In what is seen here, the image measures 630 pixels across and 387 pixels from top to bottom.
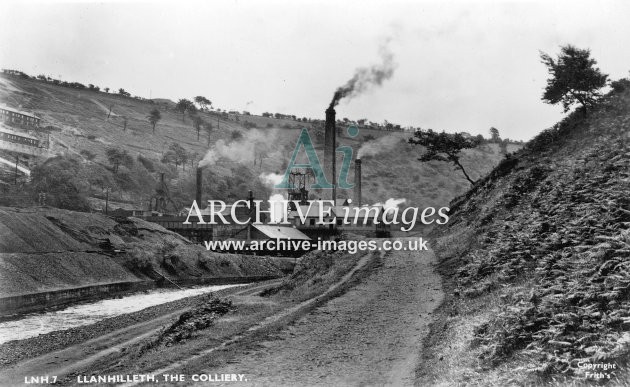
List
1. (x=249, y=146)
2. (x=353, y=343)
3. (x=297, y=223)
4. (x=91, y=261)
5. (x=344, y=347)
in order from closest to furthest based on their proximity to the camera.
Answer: (x=344, y=347)
(x=353, y=343)
(x=91, y=261)
(x=297, y=223)
(x=249, y=146)

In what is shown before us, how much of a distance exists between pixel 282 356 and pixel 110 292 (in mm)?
28575

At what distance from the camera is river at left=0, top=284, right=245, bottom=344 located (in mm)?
23391

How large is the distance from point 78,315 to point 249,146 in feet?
359

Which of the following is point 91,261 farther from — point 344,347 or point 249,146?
point 249,146

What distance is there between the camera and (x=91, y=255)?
39875 mm

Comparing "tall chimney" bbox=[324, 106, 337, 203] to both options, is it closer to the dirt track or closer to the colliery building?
the dirt track

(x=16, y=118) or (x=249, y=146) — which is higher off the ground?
(x=249, y=146)

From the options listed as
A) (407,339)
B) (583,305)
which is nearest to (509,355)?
(583,305)

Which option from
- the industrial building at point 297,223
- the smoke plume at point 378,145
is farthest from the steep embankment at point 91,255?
the smoke plume at point 378,145

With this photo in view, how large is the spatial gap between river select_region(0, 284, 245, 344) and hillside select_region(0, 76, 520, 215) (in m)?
31.9

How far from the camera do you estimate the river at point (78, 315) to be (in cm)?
2339

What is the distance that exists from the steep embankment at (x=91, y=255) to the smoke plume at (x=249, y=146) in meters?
63.6

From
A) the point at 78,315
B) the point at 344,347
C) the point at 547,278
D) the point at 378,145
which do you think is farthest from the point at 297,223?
the point at 378,145

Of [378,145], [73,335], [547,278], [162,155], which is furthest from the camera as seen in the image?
[378,145]
